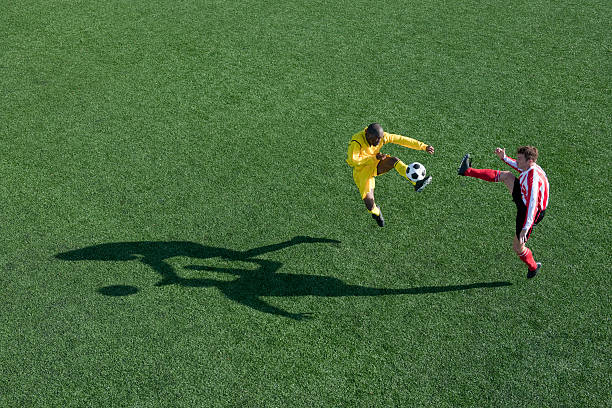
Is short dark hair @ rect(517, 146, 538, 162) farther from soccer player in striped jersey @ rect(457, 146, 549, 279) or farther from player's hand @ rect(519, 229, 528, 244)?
player's hand @ rect(519, 229, 528, 244)

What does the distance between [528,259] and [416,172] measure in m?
1.54

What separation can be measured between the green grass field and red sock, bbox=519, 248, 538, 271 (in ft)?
0.90

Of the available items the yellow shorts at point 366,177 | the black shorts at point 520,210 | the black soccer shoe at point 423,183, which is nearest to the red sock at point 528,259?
the black shorts at point 520,210

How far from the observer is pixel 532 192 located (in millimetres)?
5488

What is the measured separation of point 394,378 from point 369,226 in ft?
6.98

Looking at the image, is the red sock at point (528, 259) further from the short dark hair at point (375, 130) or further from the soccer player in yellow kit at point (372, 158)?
the short dark hair at point (375, 130)

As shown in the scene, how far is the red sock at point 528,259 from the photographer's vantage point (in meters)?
5.87

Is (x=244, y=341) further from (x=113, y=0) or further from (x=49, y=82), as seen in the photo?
(x=113, y=0)

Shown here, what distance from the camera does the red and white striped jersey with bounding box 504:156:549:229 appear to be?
5496 mm

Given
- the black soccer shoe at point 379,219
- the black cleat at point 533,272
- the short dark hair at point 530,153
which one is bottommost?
the black cleat at point 533,272

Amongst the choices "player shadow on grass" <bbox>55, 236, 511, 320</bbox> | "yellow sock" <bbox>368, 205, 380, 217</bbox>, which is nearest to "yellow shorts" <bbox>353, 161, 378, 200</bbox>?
"yellow sock" <bbox>368, 205, 380, 217</bbox>

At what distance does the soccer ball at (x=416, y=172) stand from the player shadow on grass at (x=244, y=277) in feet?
4.11

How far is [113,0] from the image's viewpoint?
11.7 metres

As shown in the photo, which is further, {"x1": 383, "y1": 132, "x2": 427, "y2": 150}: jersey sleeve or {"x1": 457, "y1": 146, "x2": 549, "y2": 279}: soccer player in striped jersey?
{"x1": 383, "y1": 132, "x2": 427, "y2": 150}: jersey sleeve
